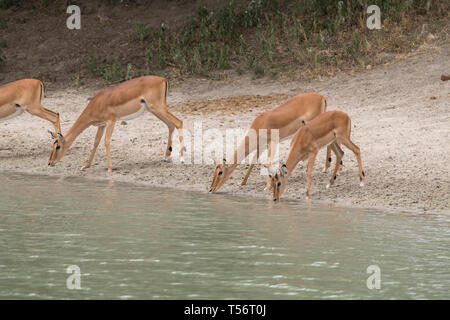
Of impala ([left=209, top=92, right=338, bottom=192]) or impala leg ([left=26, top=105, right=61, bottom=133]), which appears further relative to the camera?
impala leg ([left=26, top=105, right=61, bottom=133])

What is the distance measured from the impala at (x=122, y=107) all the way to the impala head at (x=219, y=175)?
2058 mm

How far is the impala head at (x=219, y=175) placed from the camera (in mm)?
12031

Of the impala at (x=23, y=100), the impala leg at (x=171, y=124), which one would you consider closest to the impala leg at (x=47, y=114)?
the impala at (x=23, y=100)

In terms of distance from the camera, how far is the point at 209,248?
8438mm

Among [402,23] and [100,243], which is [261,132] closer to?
[100,243]

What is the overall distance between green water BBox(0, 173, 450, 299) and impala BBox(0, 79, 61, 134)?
3889 millimetres

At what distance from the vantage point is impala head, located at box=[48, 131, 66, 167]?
45.7 feet

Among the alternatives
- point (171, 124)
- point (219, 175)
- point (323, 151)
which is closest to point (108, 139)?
point (171, 124)

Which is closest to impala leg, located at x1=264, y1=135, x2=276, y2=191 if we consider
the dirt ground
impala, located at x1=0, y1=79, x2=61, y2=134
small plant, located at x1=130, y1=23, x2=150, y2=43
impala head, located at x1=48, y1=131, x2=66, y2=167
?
the dirt ground

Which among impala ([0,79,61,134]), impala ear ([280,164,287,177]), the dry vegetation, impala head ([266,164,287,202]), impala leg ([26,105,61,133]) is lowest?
impala head ([266,164,287,202])

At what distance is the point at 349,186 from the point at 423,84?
5.17 m

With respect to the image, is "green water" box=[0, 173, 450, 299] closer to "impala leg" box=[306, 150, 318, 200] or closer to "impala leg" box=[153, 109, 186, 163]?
"impala leg" box=[306, 150, 318, 200]

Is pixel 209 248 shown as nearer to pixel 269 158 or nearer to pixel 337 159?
pixel 269 158

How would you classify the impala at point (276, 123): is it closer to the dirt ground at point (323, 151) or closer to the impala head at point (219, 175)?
the impala head at point (219, 175)
